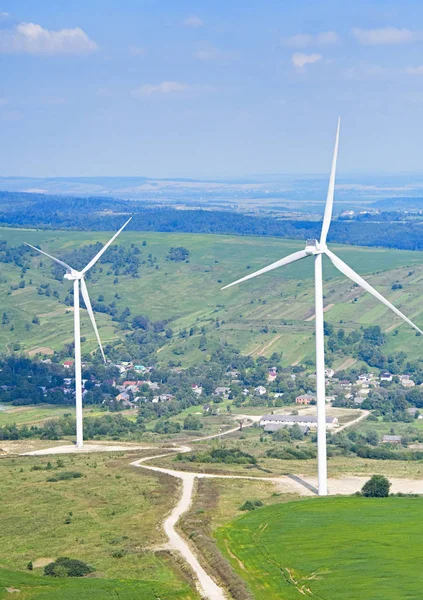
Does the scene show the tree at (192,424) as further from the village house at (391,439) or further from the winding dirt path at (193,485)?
the winding dirt path at (193,485)

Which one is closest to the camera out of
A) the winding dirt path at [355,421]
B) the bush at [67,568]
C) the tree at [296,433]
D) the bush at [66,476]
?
the bush at [67,568]

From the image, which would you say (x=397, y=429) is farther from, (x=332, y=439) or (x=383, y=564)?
(x=383, y=564)

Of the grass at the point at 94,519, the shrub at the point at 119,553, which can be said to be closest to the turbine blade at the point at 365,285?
the grass at the point at 94,519

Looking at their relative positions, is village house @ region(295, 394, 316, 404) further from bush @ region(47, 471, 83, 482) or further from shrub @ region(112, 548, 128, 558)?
shrub @ region(112, 548, 128, 558)

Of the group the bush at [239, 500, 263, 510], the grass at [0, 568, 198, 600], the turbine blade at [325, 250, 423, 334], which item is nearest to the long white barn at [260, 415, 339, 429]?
the bush at [239, 500, 263, 510]

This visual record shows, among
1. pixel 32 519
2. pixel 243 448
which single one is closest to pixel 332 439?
pixel 243 448

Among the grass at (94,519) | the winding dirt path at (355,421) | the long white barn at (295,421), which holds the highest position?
the grass at (94,519)
